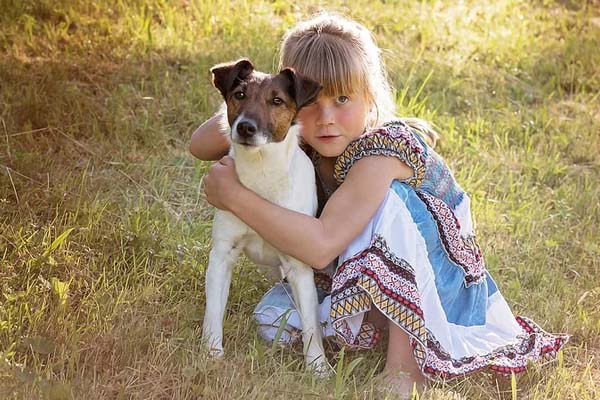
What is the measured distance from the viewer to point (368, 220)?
3568mm

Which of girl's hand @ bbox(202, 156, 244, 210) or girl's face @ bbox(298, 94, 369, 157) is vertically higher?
girl's face @ bbox(298, 94, 369, 157)

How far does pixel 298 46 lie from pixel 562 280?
6.33ft

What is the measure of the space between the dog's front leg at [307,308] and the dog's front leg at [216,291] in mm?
245

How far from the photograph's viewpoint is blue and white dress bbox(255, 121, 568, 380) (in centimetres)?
351

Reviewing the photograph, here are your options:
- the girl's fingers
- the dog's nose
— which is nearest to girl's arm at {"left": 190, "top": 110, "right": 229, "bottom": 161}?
the girl's fingers

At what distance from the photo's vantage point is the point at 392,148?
3635 mm

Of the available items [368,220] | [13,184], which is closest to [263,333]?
[368,220]

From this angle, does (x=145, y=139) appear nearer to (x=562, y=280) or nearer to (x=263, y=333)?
(x=263, y=333)

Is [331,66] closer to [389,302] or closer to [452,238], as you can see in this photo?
[452,238]

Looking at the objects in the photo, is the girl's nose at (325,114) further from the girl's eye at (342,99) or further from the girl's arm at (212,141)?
the girl's arm at (212,141)

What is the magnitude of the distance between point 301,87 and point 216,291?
863mm

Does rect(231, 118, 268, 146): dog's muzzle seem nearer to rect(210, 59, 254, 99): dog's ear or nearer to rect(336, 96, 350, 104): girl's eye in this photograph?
rect(210, 59, 254, 99): dog's ear

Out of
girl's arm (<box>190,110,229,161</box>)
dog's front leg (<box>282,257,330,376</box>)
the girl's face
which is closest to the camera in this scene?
dog's front leg (<box>282,257,330,376</box>)

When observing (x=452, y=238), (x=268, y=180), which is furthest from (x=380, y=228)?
(x=268, y=180)
